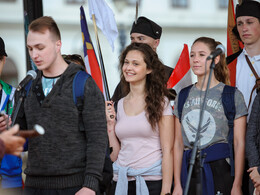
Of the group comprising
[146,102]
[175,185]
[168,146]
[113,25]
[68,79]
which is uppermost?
[113,25]

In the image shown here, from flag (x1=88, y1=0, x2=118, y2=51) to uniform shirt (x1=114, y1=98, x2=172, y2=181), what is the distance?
1287mm

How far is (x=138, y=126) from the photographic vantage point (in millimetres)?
3822

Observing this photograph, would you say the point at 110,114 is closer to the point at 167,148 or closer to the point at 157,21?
the point at 167,148

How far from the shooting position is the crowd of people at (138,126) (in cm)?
303

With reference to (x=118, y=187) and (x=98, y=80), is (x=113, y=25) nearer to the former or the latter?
(x=98, y=80)

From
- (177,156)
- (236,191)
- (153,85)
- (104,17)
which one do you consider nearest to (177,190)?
(177,156)

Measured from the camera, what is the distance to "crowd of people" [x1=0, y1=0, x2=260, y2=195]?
3.03m

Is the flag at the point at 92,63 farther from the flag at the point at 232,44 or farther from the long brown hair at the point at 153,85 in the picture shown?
the flag at the point at 232,44

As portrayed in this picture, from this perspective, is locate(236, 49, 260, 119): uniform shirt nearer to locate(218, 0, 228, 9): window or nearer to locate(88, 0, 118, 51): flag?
locate(88, 0, 118, 51): flag

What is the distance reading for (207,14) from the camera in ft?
73.2

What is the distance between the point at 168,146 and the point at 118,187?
49 cm

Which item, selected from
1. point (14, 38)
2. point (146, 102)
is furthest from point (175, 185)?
point (14, 38)

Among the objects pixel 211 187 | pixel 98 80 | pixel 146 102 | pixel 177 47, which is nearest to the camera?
pixel 211 187

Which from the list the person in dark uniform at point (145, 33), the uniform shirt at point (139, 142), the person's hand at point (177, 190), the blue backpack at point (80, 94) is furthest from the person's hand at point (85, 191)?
the person in dark uniform at point (145, 33)
